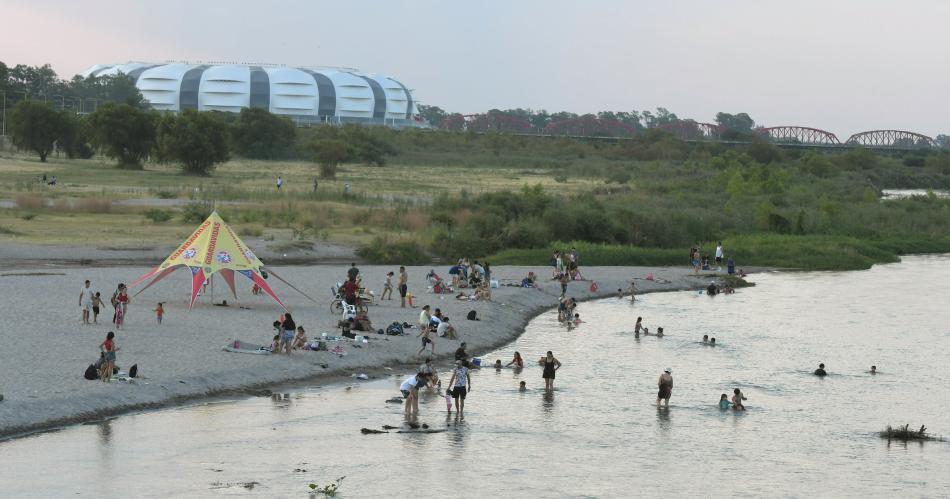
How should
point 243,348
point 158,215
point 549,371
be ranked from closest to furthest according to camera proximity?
point 549,371 → point 243,348 → point 158,215

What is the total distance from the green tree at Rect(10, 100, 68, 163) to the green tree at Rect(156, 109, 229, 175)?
41.7 feet

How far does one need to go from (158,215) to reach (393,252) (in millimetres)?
11932

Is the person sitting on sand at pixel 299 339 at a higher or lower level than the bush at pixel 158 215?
lower

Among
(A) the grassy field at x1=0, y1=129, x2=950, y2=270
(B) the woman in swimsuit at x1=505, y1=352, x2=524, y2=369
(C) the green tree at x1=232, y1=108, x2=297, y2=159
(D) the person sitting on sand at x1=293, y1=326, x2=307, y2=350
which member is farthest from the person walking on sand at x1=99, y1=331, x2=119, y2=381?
(C) the green tree at x1=232, y1=108, x2=297, y2=159

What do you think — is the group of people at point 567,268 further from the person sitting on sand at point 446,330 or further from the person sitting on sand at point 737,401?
the person sitting on sand at point 737,401

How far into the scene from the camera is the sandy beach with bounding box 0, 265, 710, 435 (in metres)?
23.4

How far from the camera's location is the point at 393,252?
50.7 metres

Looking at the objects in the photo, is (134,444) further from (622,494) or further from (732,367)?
(732,367)

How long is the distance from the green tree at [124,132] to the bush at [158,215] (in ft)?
114

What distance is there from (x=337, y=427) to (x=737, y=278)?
31.7 m

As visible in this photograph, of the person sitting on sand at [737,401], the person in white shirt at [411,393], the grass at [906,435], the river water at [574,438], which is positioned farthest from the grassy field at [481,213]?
the grass at [906,435]

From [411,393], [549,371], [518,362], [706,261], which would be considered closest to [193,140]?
[706,261]

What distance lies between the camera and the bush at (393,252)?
50000 mm

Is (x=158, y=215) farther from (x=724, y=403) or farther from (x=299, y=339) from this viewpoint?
(x=724, y=403)
